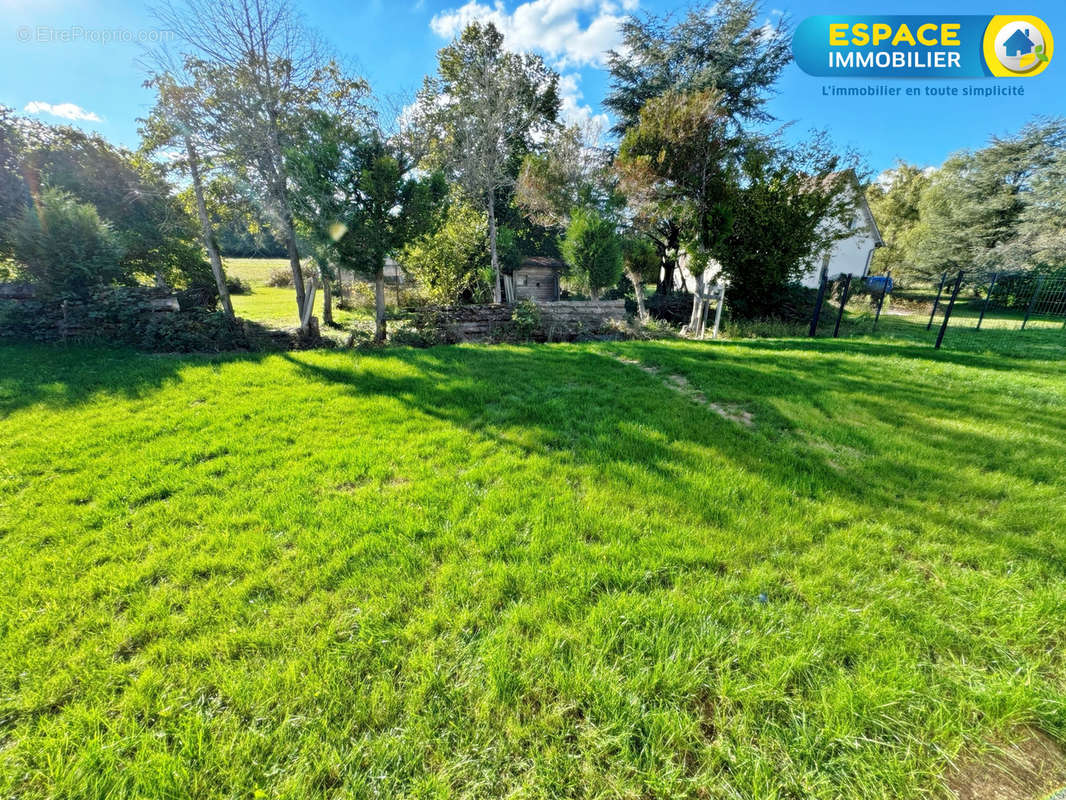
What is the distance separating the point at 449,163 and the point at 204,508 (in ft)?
45.8

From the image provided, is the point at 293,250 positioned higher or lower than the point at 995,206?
lower

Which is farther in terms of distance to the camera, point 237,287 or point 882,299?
point 237,287

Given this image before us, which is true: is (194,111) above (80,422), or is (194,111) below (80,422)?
above

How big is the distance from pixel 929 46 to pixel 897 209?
87.0 ft

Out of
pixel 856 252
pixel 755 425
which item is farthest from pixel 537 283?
pixel 755 425

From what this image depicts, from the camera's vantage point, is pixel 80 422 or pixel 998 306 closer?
pixel 80 422

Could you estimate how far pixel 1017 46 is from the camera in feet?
26.9

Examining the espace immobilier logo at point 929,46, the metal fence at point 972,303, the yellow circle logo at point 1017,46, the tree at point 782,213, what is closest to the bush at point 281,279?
the tree at point 782,213

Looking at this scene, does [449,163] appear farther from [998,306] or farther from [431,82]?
[998,306]

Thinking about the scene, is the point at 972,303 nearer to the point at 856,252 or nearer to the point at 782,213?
the point at 856,252

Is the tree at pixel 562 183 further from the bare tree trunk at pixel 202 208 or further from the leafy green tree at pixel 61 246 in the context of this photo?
the leafy green tree at pixel 61 246

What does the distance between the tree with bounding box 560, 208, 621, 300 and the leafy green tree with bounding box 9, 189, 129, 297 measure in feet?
36.9

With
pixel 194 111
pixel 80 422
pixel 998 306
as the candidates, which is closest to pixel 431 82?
pixel 194 111

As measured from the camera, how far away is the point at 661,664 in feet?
5.23
